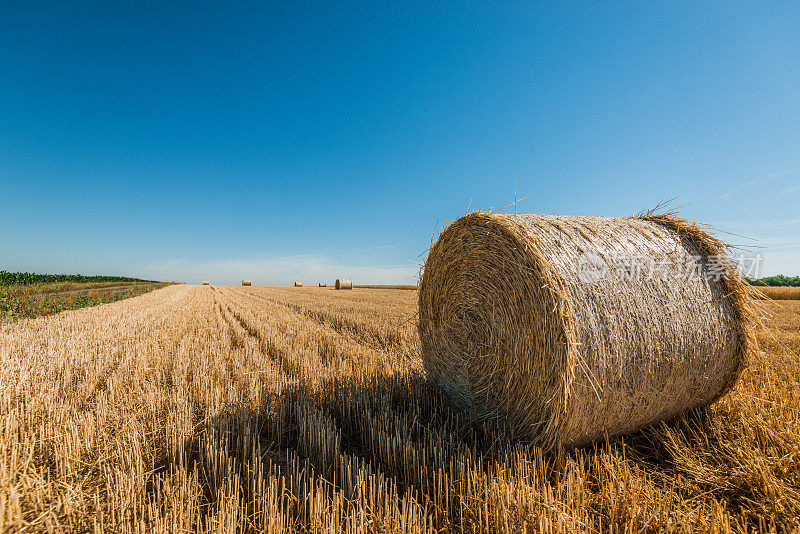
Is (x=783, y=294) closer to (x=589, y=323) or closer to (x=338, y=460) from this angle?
(x=589, y=323)

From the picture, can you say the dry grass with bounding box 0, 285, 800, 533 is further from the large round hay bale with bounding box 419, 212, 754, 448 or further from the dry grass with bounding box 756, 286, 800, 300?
the dry grass with bounding box 756, 286, 800, 300

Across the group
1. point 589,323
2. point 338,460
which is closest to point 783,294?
point 589,323

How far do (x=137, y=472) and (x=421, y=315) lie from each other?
3028mm

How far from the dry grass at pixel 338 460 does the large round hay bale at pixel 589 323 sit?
11.3 inches

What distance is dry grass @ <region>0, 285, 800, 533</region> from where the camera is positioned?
200cm

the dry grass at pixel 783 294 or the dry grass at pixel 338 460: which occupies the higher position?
the dry grass at pixel 783 294

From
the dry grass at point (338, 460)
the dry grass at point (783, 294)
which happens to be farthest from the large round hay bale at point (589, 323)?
the dry grass at point (783, 294)

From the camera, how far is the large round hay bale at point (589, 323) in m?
2.67

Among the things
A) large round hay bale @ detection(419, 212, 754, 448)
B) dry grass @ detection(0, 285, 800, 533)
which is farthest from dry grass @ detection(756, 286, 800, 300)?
large round hay bale @ detection(419, 212, 754, 448)

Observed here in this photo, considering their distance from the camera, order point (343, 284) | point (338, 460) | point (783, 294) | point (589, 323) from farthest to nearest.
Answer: point (343, 284) → point (783, 294) → point (589, 323) → point (338, 460)

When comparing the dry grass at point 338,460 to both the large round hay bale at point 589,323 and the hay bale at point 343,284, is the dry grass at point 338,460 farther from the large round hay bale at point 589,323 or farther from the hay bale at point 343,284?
the hay bale at point 343,284

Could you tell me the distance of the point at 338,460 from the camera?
8.43 ft

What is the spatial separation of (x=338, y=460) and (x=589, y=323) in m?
2.10

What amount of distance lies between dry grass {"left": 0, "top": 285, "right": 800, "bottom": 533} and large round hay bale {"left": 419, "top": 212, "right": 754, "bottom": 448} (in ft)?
0.94
